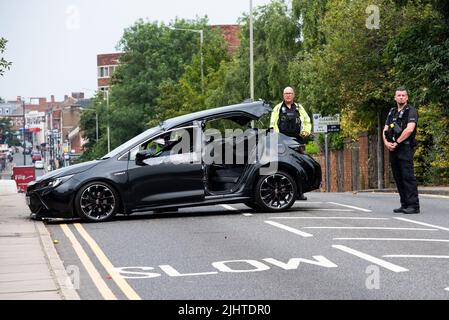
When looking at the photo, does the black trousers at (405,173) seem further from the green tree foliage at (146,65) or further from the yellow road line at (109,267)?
the green tree foliage at (146,65)

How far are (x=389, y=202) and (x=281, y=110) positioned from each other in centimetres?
366

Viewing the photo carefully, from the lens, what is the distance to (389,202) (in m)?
20.2

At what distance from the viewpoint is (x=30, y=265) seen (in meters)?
11.4

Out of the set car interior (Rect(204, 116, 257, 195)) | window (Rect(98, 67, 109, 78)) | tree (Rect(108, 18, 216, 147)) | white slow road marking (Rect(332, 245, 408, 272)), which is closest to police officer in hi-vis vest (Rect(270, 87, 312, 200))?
car interior (Rect(204, 116, 257, 195))

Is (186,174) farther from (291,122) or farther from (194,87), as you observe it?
(194,87)

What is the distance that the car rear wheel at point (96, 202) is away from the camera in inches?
637

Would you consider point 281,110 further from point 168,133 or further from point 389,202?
point 389,202

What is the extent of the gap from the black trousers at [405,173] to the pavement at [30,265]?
18.1ft

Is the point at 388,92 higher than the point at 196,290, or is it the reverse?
the point at 388,92

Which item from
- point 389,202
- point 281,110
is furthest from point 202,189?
point 389,202

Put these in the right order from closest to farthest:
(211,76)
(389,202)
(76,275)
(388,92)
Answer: (76,275) < (389,202) < (388,92) < (211,76)

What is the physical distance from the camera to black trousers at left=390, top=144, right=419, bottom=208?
53.5 ft

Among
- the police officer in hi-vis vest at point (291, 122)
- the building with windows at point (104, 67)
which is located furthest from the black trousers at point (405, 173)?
the building with windows at point (104, 67)

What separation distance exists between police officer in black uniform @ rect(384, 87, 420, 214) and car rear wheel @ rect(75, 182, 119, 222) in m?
4.33
